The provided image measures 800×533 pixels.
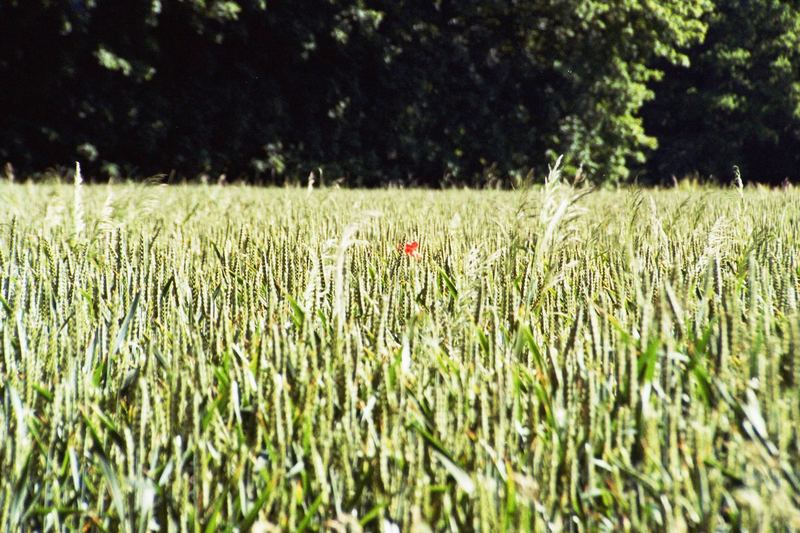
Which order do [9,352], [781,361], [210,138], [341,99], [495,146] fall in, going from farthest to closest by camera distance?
[495,146] → [341,99] → [210,138] → [9,352] → [781,361]

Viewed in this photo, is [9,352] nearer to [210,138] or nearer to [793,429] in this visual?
[793,429]

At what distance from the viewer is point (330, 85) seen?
1440 cm

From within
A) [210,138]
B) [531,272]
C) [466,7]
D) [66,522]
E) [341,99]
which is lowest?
[66,522]

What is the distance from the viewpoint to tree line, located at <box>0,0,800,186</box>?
38.4ft

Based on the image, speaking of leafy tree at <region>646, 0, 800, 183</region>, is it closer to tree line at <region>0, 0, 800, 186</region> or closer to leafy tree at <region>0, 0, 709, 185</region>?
tree line at <region>0, 0, 800, 186</region>

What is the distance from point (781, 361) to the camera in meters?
1.17

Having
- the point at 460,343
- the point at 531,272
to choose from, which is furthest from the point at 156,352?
the point at 531,272

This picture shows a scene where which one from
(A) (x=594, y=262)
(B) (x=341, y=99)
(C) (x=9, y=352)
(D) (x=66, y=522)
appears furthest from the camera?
(B) (x=341, y=99)

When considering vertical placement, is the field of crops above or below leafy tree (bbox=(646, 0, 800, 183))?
below

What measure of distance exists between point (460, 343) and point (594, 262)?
2.99 feet

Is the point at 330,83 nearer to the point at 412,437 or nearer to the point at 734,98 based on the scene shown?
the point at 412,437

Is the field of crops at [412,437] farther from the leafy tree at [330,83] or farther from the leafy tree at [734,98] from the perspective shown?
the leafy tree at [734,98]

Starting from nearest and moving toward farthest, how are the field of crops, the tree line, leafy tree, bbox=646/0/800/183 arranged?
the field of crops → the tree line → leafy tree, bbox=646/0/800/183

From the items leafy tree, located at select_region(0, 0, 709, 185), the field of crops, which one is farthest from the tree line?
the field of crops
